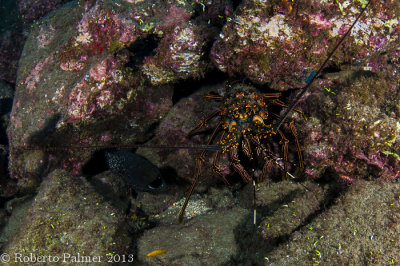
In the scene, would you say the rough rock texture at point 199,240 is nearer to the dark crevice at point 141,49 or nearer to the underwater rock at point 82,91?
the underwater rock at point 82,91

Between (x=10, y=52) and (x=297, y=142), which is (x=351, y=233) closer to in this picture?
(x=297, y=142)

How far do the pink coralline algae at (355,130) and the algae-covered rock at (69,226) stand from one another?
10.8ft

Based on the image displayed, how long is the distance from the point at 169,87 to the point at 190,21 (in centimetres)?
143

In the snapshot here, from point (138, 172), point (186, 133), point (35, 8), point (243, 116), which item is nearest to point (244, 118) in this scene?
point (243, 116)

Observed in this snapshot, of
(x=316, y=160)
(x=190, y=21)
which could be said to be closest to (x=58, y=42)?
(x=190, y=21)

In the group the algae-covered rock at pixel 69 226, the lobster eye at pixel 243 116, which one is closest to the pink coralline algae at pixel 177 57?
the lobster eye at pixel 243 116

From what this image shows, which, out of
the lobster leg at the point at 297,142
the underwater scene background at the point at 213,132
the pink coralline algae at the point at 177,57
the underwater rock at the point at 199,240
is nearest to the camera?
the underwater scene background at the point at 213,132

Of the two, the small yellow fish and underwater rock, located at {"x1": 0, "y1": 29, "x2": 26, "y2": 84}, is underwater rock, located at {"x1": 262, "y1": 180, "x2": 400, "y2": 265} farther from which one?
underwater rock, located at {"x1": 0, "y1": 29, "x2": 26, "y2": 84}

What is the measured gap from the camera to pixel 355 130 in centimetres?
312

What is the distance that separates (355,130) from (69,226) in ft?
14.5

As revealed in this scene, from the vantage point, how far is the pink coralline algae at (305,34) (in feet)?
10.5

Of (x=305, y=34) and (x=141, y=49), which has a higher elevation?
(x=305, y=34)

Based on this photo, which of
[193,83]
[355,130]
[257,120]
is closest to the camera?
→ [355,130]

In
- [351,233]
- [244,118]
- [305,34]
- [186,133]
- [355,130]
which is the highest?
[305,34]
